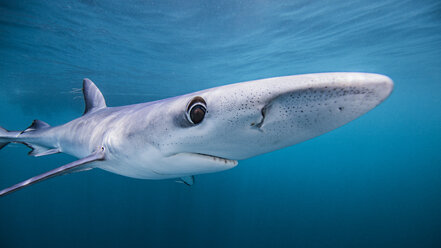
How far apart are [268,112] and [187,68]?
44.0 ft

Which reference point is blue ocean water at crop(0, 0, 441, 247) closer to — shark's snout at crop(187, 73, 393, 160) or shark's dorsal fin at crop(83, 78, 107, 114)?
shark's dorsal fin at crop(83, 78, 107, 114)

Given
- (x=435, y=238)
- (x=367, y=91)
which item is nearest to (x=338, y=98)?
(x=367, y=91)

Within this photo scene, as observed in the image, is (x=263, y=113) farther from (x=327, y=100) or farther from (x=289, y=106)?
(x=327, y=100)

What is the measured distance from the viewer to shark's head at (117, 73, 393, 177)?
0.95 meters

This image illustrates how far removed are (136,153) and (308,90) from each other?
57.3 inches

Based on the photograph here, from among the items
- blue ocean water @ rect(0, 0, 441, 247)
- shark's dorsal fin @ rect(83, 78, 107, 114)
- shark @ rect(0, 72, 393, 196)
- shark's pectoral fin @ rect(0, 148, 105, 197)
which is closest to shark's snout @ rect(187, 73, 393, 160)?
shark @ rect(0, 72, 393, 196)

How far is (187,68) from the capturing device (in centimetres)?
1379

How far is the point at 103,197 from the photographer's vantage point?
51.2ft

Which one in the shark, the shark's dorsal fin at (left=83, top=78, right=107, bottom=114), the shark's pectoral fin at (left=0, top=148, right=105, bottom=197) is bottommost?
the shark's pectoral fin at (left=0, top=148, right=105, bottom=197)

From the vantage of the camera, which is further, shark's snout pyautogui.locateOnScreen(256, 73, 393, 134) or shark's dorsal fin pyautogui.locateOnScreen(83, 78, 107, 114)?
shark's dorsal fin pyautogui.locateOnScreen(83, 78, 107, 114)

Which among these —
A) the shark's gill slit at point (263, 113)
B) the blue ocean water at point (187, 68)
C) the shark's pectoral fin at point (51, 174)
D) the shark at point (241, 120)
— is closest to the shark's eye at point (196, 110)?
the shark at point (241, 120)

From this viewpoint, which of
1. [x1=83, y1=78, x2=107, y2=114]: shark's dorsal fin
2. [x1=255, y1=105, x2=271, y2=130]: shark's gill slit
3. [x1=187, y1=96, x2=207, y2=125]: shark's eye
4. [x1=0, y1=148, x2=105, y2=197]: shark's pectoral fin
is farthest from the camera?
[x1=83, y1=78, x2=107, y2=114]: shark's dorsal fin

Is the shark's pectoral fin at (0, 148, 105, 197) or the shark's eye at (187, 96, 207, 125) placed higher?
the shark's eye at (187, 96, 207, 125)

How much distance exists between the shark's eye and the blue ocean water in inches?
294
